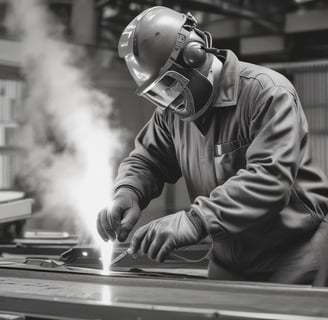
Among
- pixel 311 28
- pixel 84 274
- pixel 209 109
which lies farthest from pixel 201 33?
pixel 311 28

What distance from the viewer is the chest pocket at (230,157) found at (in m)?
2.07

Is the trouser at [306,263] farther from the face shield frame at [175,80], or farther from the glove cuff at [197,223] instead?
the face shield frame at [175,80]

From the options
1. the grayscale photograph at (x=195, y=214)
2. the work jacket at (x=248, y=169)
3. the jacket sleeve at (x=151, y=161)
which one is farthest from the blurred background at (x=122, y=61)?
the work jacket at (x=248, y=169)

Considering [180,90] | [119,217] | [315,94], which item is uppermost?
[315,94]

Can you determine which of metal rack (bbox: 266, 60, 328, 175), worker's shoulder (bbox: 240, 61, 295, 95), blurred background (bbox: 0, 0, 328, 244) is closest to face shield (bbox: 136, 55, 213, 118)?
worker's shoulder (bbox: 240, 61, 295, 95)

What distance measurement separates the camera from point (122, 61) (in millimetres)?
7512

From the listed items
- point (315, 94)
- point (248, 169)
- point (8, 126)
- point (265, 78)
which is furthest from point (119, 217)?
point (315, 94)

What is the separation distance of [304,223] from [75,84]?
17.1ft

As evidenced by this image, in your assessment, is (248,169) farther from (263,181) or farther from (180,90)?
(180,90)

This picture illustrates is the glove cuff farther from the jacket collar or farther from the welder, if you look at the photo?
the jacket collar

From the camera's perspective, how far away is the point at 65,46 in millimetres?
6715

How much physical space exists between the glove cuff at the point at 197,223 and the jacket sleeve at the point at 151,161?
523mm

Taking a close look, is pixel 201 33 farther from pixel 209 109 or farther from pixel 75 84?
pixel 75 84

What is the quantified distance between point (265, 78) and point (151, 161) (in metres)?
0.58
